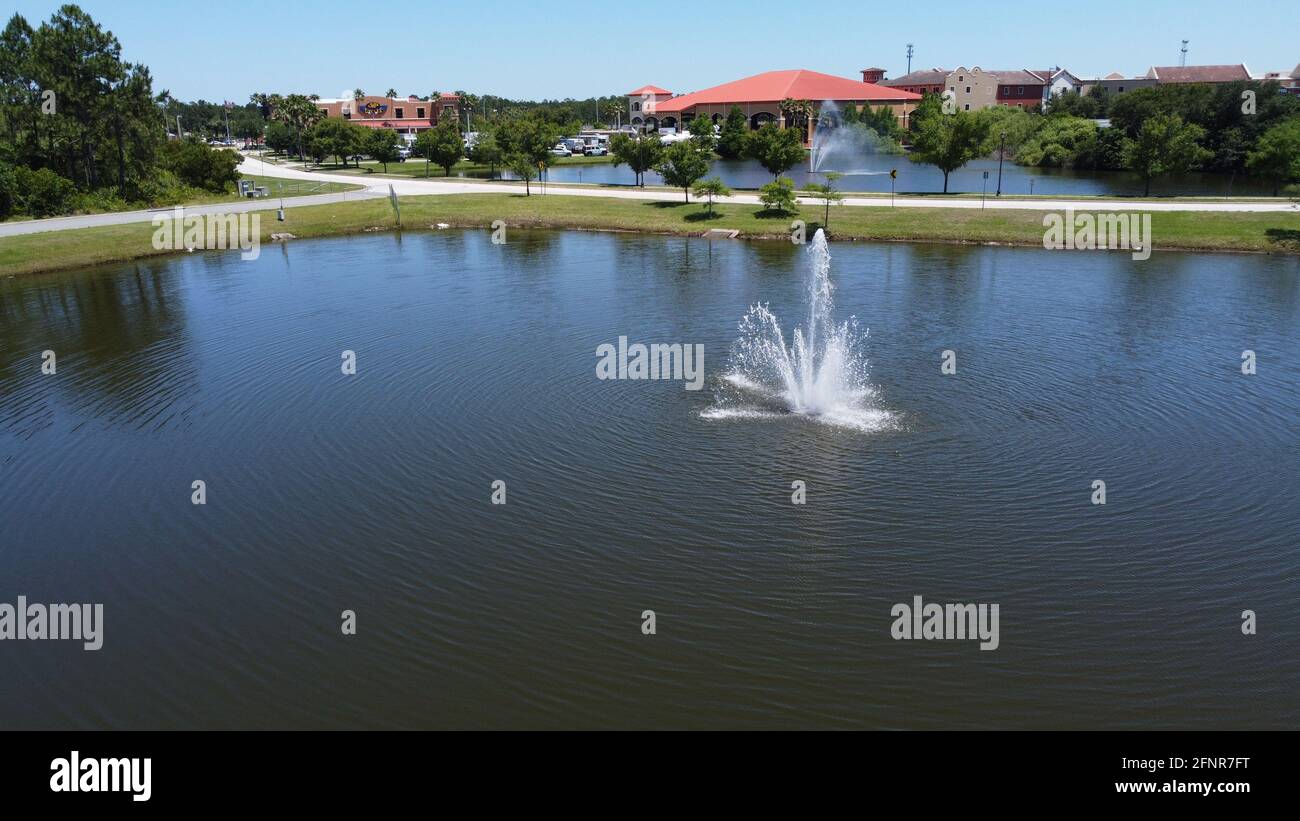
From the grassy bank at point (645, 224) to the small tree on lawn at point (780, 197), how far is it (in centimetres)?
71

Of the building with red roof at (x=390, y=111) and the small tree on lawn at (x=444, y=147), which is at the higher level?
the building with red roof at (x=390, y=111)

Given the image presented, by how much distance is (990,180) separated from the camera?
275ft

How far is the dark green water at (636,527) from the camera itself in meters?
12.4

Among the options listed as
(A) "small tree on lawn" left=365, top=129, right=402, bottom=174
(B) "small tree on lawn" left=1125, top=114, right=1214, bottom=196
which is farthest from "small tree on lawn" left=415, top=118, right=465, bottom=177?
(B) "small tree on lawn" left=1125, top=114, right=1214, bottom=196

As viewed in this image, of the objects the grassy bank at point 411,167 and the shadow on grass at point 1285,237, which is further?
the grassy bank at point 411,167

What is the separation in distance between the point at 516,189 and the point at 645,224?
18.3m

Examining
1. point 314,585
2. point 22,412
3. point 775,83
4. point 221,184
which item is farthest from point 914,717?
point 775,83

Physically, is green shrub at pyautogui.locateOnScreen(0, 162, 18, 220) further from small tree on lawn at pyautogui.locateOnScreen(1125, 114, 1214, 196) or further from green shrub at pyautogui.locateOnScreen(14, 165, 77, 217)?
small tree on lawn at pyautogui.locateOnScreen(1125, 114, 1214, 196)

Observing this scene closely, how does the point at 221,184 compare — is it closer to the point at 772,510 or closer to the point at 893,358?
the point at 893,358

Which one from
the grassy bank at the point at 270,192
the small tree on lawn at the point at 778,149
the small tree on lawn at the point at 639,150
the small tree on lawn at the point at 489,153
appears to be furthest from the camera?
the small tree on lawn at the point at 489,153

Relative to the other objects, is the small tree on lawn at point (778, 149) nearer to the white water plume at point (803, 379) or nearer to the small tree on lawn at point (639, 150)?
the small tree on lawn at point (639, 150)

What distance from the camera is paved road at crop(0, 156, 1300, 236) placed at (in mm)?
50125

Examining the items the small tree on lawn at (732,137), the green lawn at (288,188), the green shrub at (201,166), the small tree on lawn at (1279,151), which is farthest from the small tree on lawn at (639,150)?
the small tree on lawn at (732,137)

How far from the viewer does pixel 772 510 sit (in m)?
17.0
